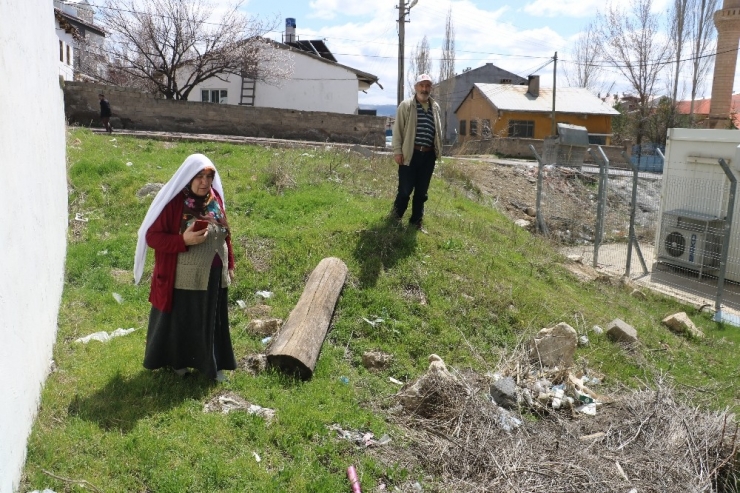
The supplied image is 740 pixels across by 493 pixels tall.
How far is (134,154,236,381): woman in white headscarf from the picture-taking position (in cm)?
431

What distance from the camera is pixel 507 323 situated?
22.4ft

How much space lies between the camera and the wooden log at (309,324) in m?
5.12

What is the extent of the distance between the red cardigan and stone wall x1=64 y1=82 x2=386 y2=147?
15.0 m

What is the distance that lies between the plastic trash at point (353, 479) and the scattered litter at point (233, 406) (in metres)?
0.74

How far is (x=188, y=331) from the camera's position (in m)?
4.55

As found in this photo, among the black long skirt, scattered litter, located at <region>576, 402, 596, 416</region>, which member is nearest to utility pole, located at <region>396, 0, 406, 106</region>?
scattered litter, located at <region>576, 402, 596, 416</region>

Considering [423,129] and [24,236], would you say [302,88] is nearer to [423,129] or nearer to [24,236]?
[423,129]

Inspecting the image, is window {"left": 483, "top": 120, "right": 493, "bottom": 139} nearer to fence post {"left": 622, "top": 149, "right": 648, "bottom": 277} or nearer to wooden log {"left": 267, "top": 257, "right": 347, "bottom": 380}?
fence post {"left": 622, "top": 149, "right": 648, "bottom": 277}

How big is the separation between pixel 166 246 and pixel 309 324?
170cm

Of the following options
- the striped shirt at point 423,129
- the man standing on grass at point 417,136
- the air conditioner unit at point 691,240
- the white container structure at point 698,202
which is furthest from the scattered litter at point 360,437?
the air conditioner unit at point 691,240

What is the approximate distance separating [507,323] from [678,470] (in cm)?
278

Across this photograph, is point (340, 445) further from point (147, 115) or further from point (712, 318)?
point (147, 115)

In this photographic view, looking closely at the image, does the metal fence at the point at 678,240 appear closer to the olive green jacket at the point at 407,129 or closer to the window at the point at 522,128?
the olive green jacket at the point at 407,129

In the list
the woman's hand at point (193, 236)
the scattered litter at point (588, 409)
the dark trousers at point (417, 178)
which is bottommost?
the scattered litter at point (588, 409)
